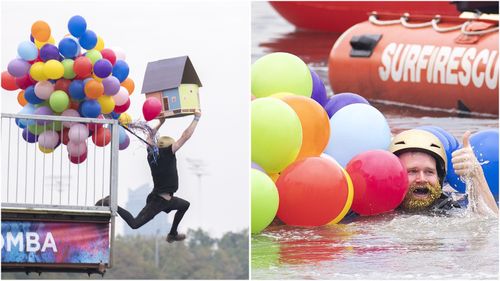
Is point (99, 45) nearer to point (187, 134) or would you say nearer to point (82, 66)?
point (82, 66)

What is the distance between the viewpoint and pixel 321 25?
16359mm

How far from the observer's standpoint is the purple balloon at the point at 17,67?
561 centimetres

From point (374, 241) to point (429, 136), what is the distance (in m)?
1.07

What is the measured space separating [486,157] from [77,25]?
325cm

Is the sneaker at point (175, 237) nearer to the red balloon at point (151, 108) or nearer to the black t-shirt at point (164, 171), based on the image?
the black t-shirt at point (164, 171)

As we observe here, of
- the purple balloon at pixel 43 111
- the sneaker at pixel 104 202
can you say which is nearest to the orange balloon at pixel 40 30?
the purple balloon at pixel 43 111

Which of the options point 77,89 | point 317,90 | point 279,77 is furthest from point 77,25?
point 317,90

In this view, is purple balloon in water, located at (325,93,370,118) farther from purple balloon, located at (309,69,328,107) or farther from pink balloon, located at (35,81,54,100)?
pink balloon, located at (35,81,54,100)

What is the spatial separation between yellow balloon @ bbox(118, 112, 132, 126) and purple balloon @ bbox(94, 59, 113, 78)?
309mm

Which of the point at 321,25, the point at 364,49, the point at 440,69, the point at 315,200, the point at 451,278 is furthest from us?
the point at 321,25

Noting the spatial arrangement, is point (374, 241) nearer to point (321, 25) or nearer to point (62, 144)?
point (62, 144)

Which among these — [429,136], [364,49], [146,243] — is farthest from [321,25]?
[146,243]

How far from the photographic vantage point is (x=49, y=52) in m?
5.60

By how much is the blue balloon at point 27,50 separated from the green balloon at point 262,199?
1.46 metres
